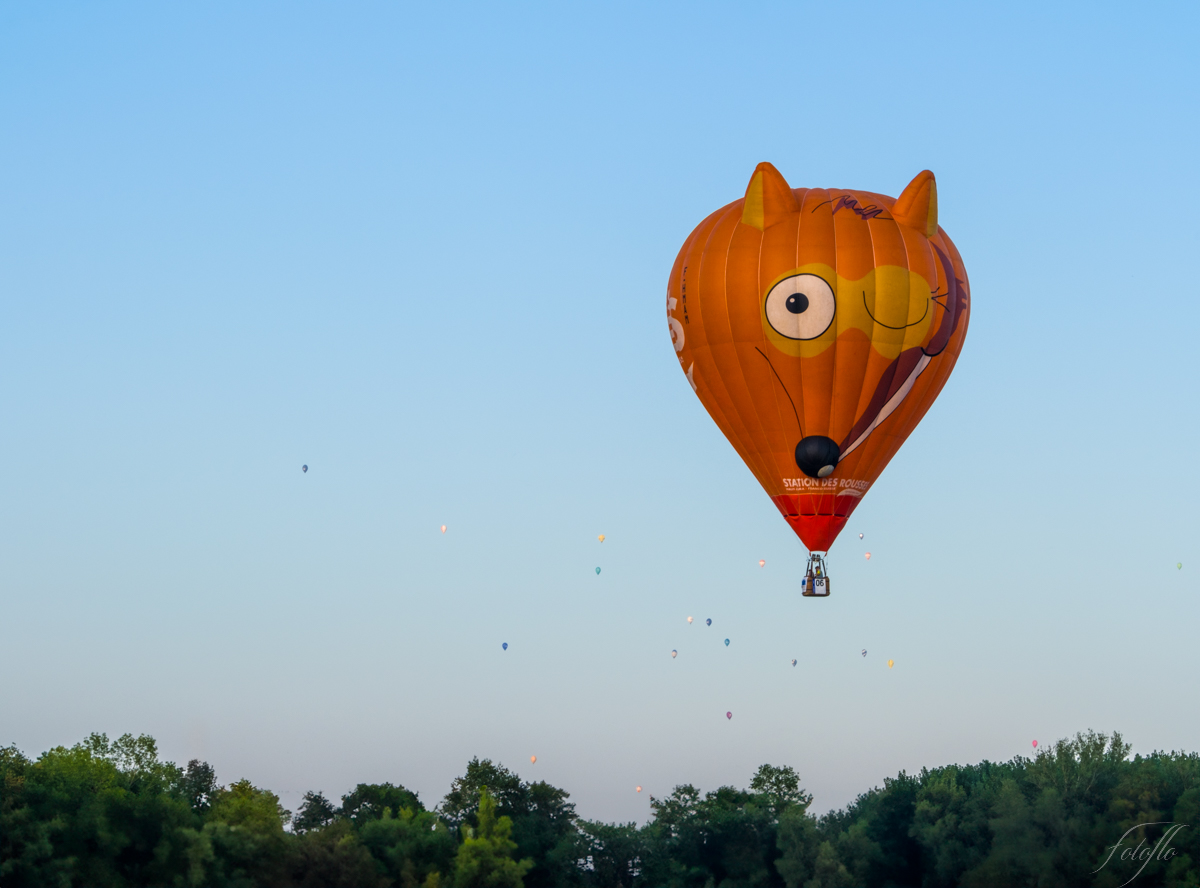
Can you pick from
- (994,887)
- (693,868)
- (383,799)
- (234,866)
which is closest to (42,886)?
(234,866)

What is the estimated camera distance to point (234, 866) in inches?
1849

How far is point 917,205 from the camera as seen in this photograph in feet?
127

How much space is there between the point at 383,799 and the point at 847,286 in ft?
114

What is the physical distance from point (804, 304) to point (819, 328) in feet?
2.23

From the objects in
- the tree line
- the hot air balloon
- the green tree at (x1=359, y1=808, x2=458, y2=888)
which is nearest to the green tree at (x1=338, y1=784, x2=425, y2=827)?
the tree line

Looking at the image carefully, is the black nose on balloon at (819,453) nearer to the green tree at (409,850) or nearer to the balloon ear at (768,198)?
the balloon ear at (768,198)

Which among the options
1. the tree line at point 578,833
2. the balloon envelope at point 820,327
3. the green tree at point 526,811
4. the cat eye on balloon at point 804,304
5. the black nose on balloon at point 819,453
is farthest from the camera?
the green tree at point 526,811

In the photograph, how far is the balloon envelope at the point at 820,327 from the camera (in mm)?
37625

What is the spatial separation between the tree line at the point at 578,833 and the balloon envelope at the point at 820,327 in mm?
17468

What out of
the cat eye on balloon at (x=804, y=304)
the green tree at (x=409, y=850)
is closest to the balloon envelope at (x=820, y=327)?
the cat eye on balloon at (x=804, y=304)

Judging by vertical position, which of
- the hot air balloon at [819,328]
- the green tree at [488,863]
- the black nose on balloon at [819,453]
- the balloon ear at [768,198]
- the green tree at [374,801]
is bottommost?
the green tree at [488,863]

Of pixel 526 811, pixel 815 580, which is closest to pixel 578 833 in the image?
pixel 526 811

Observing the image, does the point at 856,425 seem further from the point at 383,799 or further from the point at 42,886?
the point at 383,799

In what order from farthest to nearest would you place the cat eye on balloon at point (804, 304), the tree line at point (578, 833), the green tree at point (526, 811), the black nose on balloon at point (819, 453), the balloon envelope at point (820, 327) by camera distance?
the green tree at point (526, 811)
the tree line at point (578, 833)
the black nose on balloon at point (819, 453)
the balloon envelope at point (820, 327)
the cat eye on balloon at point (804, 304)
